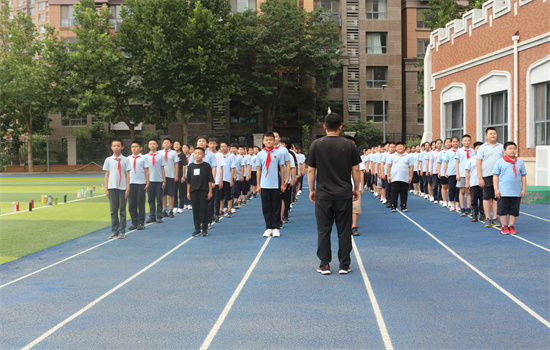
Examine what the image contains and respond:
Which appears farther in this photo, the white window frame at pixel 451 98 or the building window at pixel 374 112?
the building window at pixel 374 112

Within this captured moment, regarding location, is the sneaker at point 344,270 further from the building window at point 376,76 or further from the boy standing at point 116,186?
the building window at point 376,76

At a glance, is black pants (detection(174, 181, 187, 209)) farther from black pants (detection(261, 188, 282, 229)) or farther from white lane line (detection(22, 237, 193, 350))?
white lane line (detection(22, 237, 193, 350))

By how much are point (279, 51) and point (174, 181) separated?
97.6ft

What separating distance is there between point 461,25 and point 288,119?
24391 mm

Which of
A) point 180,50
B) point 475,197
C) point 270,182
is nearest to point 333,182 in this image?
point 270,182

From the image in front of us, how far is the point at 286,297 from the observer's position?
20.7ft

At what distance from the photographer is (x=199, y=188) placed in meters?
11.6

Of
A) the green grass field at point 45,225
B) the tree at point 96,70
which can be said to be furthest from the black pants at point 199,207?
the tree at point 96,70

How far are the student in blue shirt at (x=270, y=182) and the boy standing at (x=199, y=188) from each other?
118cm

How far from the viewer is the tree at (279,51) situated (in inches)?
1725

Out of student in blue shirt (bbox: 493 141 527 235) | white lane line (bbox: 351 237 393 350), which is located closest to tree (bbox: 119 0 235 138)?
student in blue shirt (bbox: 493 141 527 235)

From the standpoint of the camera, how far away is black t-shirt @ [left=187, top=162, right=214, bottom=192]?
11.6 m

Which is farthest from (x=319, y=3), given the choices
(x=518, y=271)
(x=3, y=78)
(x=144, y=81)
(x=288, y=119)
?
(x=518, y=271)

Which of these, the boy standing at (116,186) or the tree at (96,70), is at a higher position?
the tree at (96,70)
